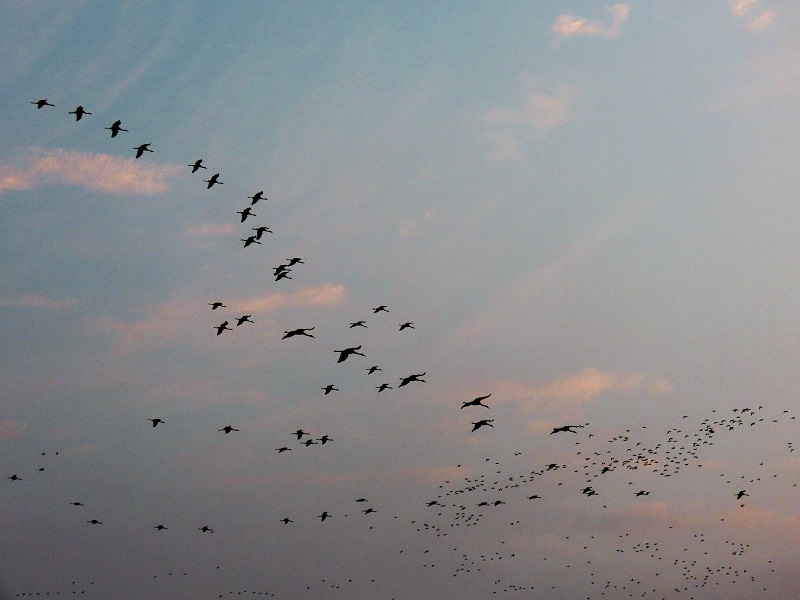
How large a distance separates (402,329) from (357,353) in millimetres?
13539

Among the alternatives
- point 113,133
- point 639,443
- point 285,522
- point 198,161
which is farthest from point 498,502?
point 113,133

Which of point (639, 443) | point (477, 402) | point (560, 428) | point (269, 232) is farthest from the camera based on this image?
point (639, 443)

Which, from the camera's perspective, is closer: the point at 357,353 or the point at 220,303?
the point at 357,353

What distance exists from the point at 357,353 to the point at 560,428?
20.5 metres

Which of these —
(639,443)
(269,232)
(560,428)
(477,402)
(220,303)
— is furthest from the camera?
(639,443)

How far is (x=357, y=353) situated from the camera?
9356 cm

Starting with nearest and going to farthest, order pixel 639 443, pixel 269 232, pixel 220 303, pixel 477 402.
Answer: pixel 477 402 → pixel 269 232 → pixel 220 303 → pixel 639 443

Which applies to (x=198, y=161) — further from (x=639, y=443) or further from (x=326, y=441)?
(x=639, y=443)

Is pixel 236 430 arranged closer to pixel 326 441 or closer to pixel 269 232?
pixel 326 441

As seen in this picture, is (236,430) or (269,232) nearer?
(269,232)

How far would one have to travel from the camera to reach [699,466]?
121625mm

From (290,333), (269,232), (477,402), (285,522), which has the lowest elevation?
(285,522)

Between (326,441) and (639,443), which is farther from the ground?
(639,443)

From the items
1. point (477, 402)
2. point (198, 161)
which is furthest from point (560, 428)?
point (198, 161)
